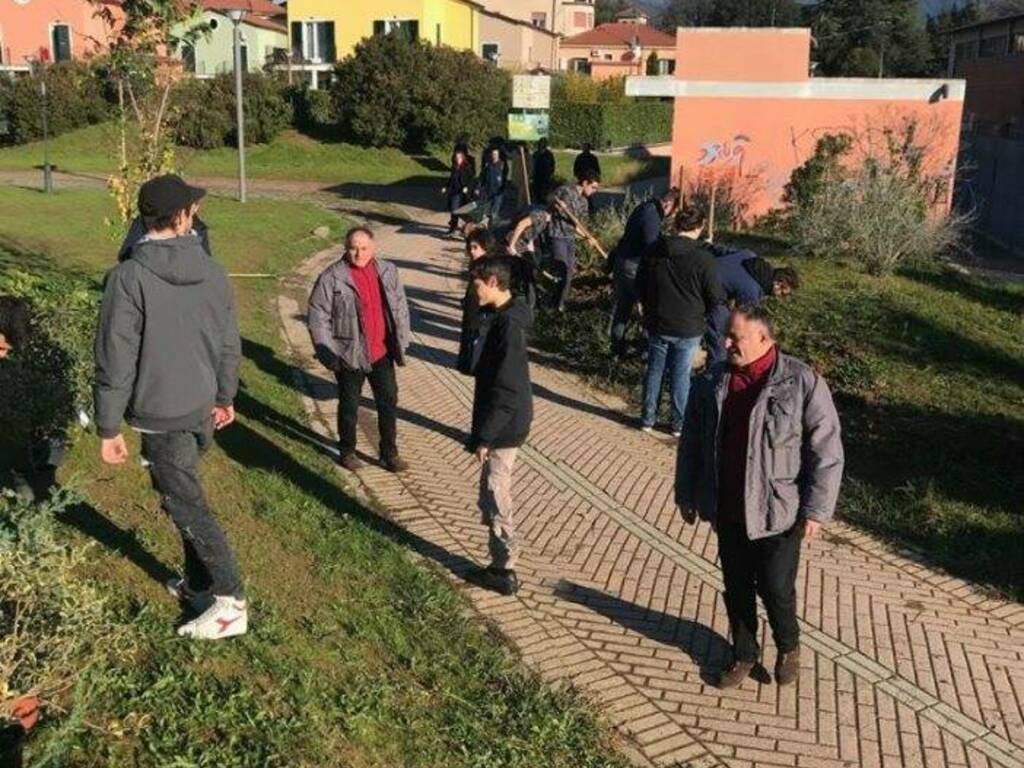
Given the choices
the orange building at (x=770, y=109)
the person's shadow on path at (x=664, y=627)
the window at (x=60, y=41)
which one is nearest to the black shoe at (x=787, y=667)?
the person's shadow on path at (x=664, y=627)

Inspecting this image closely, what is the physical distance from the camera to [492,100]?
36.6m

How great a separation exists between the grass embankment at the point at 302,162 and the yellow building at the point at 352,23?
34.0 feet

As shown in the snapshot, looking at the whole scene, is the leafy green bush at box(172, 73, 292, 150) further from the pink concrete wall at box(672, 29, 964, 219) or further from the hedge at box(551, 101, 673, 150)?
the pink concrete wall at box(672, 29, 964, 219)

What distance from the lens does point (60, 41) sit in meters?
50.4

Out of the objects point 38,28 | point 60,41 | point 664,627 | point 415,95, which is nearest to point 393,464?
point 664,627

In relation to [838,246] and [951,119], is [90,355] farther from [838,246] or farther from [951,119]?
[951,119]

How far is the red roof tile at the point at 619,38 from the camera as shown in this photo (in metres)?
74.5

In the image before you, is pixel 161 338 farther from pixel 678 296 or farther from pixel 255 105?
pixel 255 105

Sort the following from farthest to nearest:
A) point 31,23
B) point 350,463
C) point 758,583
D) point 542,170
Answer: point 31,23 < point 542,170 < point 350,463 < point 758,583

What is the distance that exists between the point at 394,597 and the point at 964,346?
799cm

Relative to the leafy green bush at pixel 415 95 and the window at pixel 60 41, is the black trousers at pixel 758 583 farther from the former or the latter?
the window at pixel 60 41

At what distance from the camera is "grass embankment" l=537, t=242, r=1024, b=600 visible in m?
6.94

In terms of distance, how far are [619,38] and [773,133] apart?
5905 cm

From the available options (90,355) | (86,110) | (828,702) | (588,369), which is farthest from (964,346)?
(86,110)
